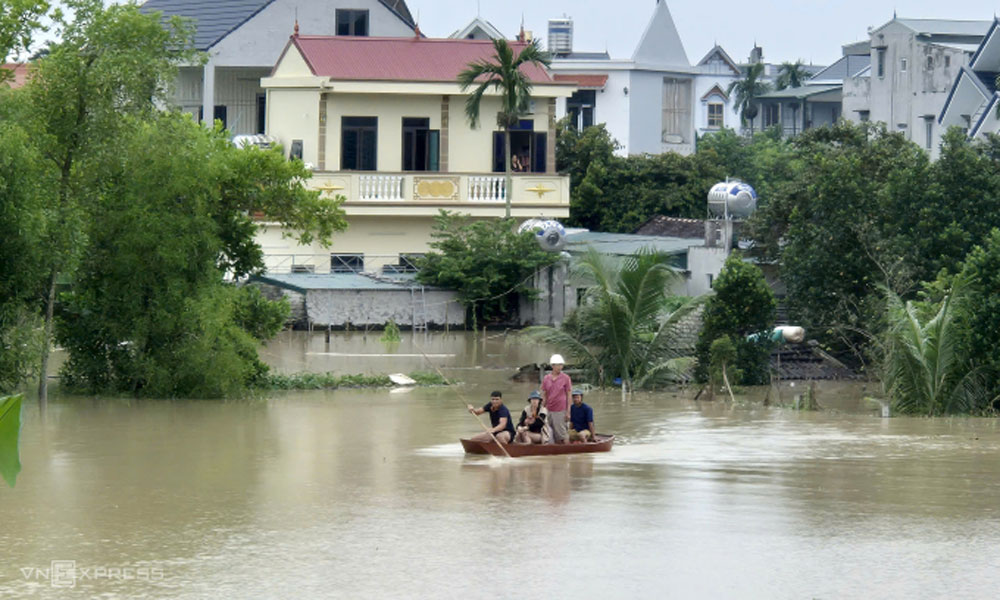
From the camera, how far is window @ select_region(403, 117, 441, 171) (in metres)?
44.8

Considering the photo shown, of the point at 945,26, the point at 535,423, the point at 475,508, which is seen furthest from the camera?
the point at 945,26

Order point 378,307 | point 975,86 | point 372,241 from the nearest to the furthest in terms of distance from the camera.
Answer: point 378,307 < point 372,241 < point 975,86

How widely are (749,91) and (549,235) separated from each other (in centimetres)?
5374

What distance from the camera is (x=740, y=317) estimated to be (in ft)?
104

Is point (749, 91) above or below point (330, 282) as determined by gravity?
above

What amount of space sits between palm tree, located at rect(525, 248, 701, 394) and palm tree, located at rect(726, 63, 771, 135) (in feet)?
204

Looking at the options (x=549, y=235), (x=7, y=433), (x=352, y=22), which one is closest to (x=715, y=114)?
(x=352, y=22)

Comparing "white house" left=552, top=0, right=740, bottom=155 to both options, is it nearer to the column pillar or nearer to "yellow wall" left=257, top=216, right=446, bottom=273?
the column pillar

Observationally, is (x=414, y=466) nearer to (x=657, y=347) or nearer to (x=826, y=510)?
(x=826, y=510)

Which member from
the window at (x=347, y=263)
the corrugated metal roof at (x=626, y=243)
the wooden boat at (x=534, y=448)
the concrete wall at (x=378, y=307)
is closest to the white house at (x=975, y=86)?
the corrugated metal roof at (x=626, y=243)

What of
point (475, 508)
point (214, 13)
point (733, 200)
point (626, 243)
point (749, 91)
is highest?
point (749, 91)

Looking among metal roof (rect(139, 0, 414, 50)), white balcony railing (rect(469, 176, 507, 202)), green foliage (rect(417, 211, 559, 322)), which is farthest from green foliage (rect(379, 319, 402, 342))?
metal roof (rect(139, 0, 414, 50))

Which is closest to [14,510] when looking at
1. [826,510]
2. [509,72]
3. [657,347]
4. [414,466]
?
[414,466]

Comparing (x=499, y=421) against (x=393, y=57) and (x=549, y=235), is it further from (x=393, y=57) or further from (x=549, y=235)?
(x=393, y=57)
